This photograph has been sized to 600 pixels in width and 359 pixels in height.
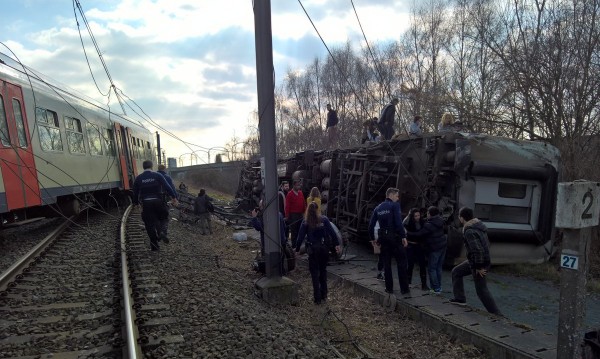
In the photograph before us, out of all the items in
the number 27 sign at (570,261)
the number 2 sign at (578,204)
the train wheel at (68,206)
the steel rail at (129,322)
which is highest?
the number 2 sign at (578,204)

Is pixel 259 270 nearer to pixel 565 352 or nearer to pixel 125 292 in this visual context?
pixel 125 292

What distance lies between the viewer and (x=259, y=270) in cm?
798

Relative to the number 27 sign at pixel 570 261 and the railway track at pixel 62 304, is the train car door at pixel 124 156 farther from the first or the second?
the number 27 sign at pixel 570 261

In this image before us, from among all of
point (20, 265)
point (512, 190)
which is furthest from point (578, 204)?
point (20, 265)

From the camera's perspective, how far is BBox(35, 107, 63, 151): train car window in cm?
921

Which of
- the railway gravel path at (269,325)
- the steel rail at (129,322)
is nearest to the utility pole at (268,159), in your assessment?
the railway gravel path at (269,325)

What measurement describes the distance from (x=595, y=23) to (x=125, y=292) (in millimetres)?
13611

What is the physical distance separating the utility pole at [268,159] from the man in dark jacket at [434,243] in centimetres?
233

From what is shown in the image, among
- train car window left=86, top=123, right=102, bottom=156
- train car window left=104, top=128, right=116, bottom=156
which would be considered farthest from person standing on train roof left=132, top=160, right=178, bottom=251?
train car window left=104, top=128, right=116, bottom=156

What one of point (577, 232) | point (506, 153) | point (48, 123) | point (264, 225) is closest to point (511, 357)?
point (577, 232)

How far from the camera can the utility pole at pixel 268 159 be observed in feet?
21.1

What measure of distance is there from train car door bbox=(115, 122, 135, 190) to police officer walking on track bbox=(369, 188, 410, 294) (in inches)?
423

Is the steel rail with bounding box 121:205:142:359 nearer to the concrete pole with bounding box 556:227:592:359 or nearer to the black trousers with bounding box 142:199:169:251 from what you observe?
the black trousers with bounding box 142:199:169:251

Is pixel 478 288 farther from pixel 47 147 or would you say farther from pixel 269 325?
pixel 47 147
